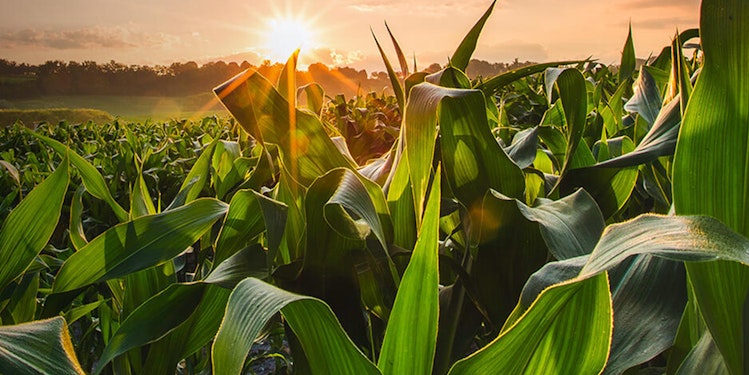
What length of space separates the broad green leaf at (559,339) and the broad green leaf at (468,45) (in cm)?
54

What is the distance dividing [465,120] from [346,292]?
0.22 m

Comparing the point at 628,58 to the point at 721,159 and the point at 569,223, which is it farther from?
the point at 721,159

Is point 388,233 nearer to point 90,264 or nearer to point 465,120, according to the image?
point 465,120

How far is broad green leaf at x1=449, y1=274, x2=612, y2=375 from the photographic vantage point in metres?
0.40

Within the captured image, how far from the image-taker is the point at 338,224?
0.57 m

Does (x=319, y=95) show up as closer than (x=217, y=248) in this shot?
No

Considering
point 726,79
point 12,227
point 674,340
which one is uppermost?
point 726,79

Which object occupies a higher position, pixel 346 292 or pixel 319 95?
pixel 319 95

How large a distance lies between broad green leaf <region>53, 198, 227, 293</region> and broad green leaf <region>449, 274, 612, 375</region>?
395 mm

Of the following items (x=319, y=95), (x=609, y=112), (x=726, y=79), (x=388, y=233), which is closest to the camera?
(x=726, y=79)

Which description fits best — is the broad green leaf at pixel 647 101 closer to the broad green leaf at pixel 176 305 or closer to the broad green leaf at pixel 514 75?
the broad green leaf at pixel 514 75

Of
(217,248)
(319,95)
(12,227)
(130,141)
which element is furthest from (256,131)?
(130,141)

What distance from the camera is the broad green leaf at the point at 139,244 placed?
0.69 meters

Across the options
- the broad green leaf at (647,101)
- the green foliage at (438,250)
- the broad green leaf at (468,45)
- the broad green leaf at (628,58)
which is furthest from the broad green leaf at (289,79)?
the broad green leaf at (628,58)
